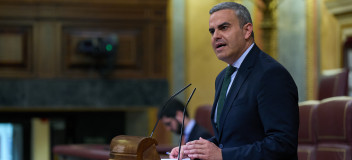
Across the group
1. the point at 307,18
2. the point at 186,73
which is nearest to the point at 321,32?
the point at 307,18

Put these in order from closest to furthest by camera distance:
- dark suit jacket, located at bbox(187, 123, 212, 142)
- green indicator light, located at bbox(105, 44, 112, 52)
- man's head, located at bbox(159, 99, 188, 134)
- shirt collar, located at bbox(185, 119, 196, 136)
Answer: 1. dark suit jacket, located at bbox(187, 123, 212, 142)
2. shirt collar, located at bbox(185, 119, 196, 136)
3. man's head, located at bbox(159, 99, 188, 134)
4. green indicator light, located at bbox(105, 44, 112, 52)

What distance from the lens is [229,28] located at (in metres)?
1.68

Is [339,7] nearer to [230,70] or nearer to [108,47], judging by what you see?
[108,47]

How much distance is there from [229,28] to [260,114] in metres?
0.24

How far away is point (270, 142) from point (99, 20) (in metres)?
4.59

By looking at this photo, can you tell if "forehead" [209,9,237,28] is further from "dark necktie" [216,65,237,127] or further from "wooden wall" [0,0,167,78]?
"wooden wall" [0,0,167,78]

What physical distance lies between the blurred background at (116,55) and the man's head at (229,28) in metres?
3.90

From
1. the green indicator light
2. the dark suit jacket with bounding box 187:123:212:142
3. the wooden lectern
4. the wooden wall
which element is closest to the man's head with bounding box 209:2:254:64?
the wooden lectern

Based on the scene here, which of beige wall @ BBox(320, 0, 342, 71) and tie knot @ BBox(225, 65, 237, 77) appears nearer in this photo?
tie knot @ BBox(225, 65, 237, 77)

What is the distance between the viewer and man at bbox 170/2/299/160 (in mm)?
1595

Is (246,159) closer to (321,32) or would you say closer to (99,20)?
(321,32)

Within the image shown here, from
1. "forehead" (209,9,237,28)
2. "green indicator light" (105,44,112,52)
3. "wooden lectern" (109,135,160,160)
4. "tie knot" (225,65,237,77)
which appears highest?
"forehead" (209,9,237,28)

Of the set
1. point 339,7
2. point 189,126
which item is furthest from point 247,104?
point 339,7

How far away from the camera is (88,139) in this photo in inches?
253
